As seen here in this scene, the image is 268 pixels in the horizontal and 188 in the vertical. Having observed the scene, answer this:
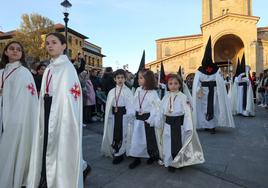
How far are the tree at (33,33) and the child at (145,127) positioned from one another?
4254 cm

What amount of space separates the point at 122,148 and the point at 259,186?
8.63ft

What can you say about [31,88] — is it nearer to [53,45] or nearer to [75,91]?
[53,45]

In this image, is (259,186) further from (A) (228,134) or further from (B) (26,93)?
(A) (228,134)

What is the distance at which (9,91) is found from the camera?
416cm

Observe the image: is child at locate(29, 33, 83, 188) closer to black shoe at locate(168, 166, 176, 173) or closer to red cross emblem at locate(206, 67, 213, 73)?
black shoe at locate(168, 166, 176, 173)

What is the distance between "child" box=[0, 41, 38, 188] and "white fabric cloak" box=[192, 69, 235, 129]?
21.1 feet

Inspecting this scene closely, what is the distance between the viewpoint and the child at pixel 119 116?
594cm

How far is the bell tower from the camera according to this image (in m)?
56.5

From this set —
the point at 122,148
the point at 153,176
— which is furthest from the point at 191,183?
the point at 122,148

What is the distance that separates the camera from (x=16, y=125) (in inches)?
161

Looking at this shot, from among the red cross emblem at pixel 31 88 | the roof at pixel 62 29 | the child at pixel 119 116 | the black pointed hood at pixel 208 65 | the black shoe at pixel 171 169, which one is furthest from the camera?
the roof at pixel 62 29

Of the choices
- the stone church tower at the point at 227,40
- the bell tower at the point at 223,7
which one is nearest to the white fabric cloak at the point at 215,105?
the stone church tower at the point at 227,40

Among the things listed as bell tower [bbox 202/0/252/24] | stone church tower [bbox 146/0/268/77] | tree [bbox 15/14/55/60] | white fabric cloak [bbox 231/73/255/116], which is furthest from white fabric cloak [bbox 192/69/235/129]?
bell tower [bbox 202/0/252/24]

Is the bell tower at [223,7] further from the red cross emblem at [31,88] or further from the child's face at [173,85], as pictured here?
the red cross emblem at [31,88]
